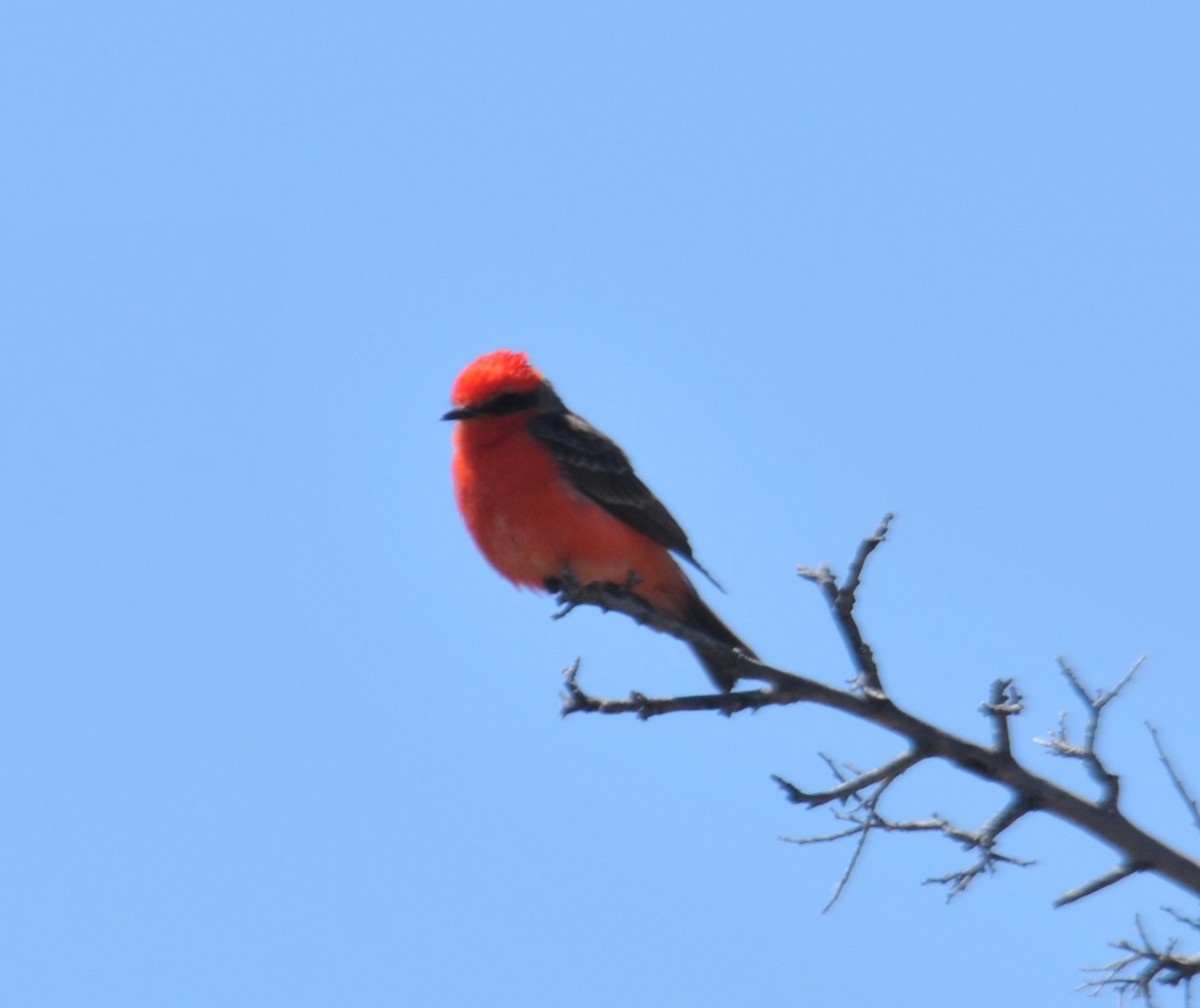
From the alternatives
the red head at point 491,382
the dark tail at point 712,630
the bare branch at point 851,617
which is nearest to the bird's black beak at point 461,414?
the red head at point 491,382

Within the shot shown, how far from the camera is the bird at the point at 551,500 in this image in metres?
8.84

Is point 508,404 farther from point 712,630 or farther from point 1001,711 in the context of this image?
point 1001,711

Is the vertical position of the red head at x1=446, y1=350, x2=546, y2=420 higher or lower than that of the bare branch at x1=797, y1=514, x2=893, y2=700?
higher

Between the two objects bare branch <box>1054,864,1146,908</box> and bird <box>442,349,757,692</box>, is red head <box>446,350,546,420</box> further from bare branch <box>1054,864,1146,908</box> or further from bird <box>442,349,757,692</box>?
bare branch <box>1054,864,1146,908</box>

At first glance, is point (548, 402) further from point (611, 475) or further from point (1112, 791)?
point (1112, 791)

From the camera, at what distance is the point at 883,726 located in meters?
6.17

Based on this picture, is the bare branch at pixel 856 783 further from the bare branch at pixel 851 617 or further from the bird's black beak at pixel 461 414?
the bird's black beak at pixel 461 414

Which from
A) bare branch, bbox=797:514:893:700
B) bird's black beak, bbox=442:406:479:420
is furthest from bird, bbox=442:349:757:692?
bare branch, bbox=797:514:893:700

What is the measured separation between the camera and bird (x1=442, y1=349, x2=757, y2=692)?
29.0ft

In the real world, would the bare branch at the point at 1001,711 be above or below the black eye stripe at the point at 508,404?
below

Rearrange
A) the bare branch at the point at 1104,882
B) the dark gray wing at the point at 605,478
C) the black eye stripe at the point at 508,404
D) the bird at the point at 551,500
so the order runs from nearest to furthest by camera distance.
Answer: the bare branch at the point at 1104,882 → the bird at the point at 551,500 → the dark gray wing at the point at 605,478 → the black eye stripe at the point at 508,404

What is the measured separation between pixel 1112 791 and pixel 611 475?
158 inches

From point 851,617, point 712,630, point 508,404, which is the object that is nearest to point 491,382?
point 508,404

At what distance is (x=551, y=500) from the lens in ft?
29.1
